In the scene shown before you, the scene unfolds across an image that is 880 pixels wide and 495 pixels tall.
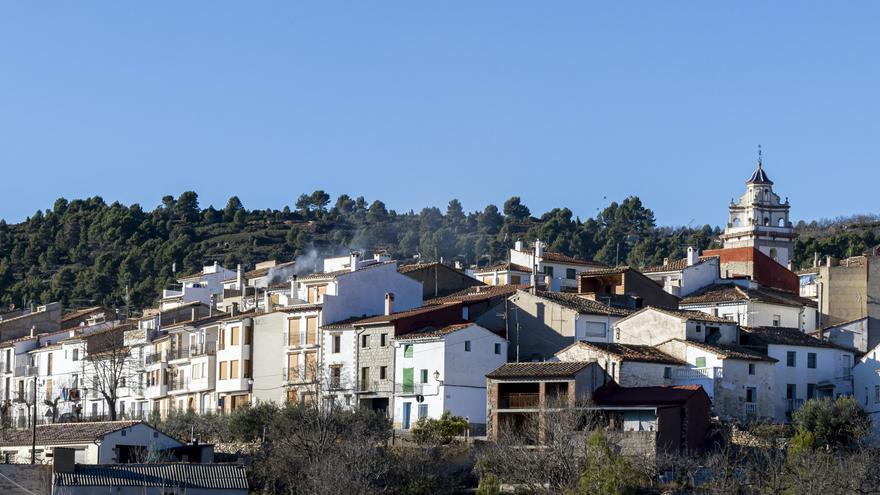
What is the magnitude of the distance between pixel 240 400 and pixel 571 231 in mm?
74022

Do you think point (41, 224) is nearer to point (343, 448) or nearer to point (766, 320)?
point (766, 320)

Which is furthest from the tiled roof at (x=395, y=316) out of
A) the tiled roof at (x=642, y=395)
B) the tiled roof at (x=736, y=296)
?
the tiled roof at (x=736, y=296)

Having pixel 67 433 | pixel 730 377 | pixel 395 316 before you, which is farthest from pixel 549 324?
pixel 67 433

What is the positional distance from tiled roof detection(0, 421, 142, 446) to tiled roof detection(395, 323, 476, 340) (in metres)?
13.3

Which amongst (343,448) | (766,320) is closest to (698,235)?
(766,320)

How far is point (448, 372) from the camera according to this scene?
76.1 m

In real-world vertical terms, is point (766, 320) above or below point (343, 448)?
above

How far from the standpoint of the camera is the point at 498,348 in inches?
3059

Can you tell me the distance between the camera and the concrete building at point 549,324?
261 feet

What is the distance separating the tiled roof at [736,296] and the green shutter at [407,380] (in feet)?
60.2

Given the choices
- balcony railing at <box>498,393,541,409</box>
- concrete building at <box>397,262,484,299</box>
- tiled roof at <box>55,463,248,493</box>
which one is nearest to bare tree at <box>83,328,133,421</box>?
concrete building at <box>397,262,484,299</box>

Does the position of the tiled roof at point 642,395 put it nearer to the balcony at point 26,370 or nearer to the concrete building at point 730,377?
the concrete building at point 730,377

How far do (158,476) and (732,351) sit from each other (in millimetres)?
25211

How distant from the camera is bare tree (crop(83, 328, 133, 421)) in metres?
97.1
